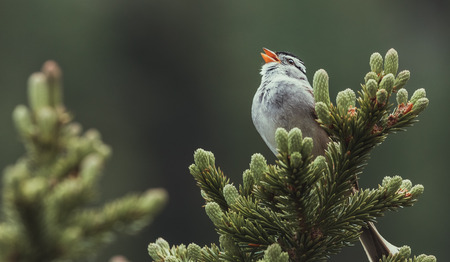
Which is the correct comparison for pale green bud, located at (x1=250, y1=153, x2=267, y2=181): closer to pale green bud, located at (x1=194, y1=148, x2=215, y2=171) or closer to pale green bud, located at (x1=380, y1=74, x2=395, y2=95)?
pale green bud, located at (x1=194, y1=148, x2=215, y2=171)

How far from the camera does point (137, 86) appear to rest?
2739 centimetres

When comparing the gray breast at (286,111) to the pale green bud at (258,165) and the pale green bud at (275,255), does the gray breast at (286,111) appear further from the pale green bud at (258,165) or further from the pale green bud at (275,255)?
the pale green bud at (275,255)

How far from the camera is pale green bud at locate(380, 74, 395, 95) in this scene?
181cm

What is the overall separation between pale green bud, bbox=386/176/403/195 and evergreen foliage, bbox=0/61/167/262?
0.90m

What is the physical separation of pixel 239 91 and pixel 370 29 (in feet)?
18.3

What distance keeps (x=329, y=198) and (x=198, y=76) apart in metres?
26.2

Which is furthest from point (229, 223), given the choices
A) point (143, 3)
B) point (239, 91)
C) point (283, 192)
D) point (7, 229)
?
point (143, 3)

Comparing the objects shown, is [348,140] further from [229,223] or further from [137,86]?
[137,86]

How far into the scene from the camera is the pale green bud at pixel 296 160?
64.3 inches

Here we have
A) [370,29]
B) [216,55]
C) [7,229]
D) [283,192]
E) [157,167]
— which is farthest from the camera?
[216,55]

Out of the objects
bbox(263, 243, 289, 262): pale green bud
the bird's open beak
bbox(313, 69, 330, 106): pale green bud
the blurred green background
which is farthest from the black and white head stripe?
the blurred green background

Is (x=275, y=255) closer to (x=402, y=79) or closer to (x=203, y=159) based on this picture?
(x=203, y=159)

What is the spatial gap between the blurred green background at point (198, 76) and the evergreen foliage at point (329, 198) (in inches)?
664

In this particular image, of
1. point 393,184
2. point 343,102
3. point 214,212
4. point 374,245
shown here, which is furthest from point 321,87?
point 374,245
